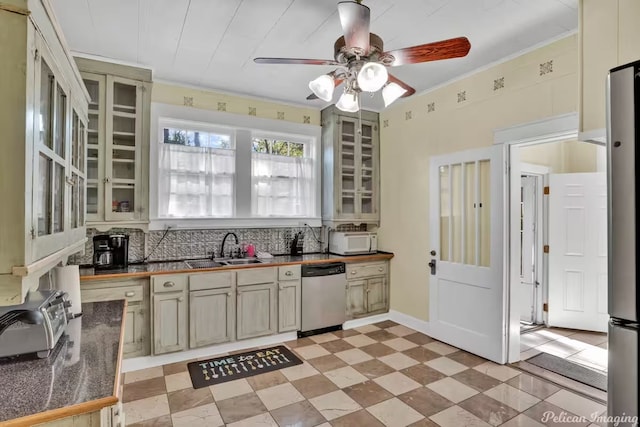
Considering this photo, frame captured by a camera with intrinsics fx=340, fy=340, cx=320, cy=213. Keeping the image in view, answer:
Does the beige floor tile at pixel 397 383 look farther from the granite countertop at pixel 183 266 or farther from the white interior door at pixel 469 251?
the granite countertop at pixel 183 266

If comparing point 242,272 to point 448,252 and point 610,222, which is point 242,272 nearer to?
point 448,252

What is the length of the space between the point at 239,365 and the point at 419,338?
1997 millimetres

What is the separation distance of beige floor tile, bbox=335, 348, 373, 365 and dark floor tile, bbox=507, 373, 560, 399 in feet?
4.11

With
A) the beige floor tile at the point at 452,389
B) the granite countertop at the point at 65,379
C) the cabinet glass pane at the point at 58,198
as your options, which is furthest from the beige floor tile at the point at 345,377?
the cabinet glass pane at the point at 58,198

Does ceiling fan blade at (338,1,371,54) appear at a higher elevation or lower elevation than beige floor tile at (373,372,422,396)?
higher

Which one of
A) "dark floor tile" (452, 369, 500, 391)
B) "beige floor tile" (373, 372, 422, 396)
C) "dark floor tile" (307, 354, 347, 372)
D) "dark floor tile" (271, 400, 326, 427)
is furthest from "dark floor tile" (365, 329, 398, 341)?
"dark floor tile" (271, 400, 326, 427)

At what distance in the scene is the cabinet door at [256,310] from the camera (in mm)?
3512

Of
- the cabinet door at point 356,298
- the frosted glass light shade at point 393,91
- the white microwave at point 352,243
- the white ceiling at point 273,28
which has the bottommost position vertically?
the cabinet door at point 356,298

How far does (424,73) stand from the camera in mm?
3424

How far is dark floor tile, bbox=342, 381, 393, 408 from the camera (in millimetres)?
2578

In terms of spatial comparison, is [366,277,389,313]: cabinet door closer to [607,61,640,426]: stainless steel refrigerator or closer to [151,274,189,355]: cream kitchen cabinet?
[151,274,189,355]: cream kitchen cabinet

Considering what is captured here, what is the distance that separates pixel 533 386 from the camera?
9.11 ft

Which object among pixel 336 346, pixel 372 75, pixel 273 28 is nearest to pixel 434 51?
pixel 372 75

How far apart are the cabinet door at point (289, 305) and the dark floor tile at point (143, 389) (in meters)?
1.27
